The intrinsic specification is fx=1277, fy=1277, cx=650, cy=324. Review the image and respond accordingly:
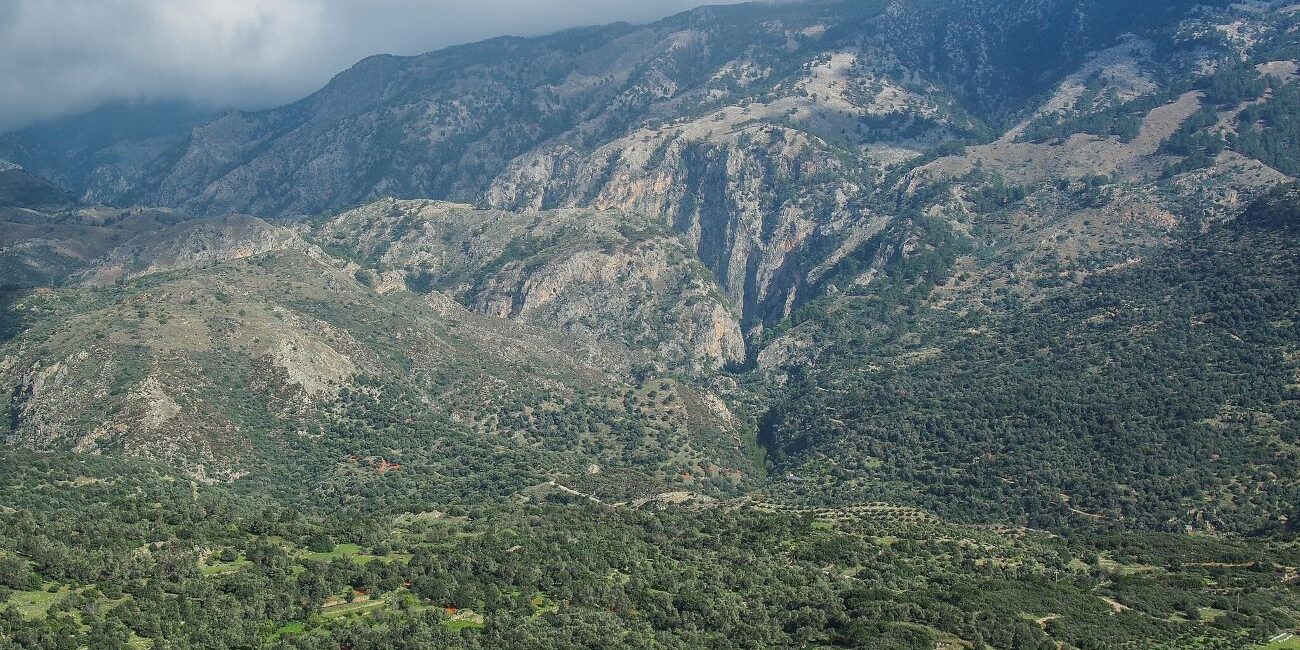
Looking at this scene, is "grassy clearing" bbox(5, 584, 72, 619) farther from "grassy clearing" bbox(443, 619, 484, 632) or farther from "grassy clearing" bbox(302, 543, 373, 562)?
"grassy clearing" bbox(443, 619, 484, 632)

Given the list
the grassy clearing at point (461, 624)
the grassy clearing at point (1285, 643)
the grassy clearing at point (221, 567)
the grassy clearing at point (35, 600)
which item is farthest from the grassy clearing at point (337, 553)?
the grassy clearing at point (1285, 643)

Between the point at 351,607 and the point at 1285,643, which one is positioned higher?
the point at 351,607

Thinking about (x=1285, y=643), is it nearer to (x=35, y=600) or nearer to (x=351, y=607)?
(x=351, y=607)

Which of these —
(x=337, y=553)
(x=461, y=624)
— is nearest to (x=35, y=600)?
(x=461, y=624)

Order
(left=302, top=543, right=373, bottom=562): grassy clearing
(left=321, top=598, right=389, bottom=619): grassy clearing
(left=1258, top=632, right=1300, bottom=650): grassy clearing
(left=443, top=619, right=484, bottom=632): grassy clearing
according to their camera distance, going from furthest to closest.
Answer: (left=302, top=543, right=373, bottom=562): grassy clearing, (left=1258, top=632, right=1300, bottom=650): grassy clearing, (left=321, top=598, right=389, bottom=619): grassy clearing, (left=443, top=619, right=484, bottom=632): grassy clearing

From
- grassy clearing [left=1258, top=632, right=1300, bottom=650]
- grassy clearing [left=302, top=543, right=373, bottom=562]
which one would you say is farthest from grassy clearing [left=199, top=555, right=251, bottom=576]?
grassy clearing [left=1258, top=632, right=1300, bottom=650]

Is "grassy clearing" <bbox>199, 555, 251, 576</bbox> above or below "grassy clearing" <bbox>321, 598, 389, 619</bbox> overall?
above

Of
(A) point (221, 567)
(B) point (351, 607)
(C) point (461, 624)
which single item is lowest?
(C) point (461, 624)

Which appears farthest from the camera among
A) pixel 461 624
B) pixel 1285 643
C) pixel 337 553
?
pixel 337 553

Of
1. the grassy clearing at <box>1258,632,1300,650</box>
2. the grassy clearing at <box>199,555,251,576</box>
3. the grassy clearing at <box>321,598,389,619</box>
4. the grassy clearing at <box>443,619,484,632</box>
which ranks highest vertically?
the grassy clearing at <box>199,555,251,576</box>

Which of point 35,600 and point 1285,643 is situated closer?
point 35,600

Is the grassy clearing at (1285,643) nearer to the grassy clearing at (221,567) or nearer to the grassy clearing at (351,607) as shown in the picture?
the grassy clearing at (351,607)

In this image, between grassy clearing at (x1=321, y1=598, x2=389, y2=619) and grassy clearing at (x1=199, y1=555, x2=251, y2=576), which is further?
grassy clearing at (x1=199, y1=555, x2=251, y2=576)
